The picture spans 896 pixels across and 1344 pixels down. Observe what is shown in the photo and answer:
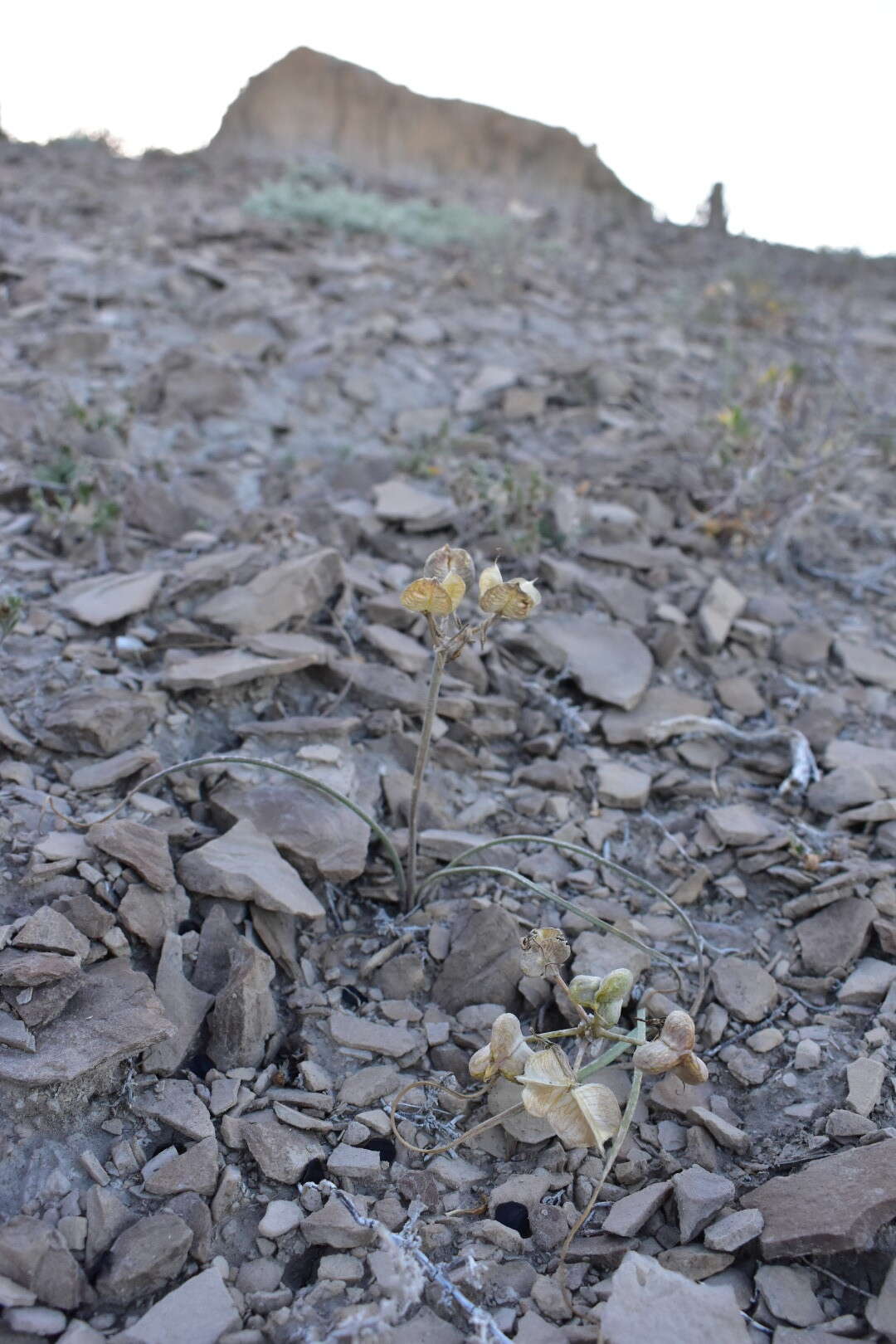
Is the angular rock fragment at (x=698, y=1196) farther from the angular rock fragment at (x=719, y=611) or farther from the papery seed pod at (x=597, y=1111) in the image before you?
the angular rock fragment at (x=719, y=611)

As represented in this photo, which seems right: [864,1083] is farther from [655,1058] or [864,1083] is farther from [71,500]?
[71,500]

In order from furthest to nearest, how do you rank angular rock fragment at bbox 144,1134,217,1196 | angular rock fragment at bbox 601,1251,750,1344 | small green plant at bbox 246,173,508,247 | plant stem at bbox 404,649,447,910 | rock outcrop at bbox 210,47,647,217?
1. rock outcrop at bbox 210,47,647,217
2. small green plant at bbox 246,173,508,247
3. plant stem at bbox 404,649,447,910
4. angular rock fragment at bbox 144,1134,217,1196
5. angular rock fragment at bbox 601,1251,750,1344

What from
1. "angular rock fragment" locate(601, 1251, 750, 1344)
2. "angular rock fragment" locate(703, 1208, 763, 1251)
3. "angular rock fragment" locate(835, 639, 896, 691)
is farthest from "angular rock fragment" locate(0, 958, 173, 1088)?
"angular rock fragment" locate(835, 639, 896, 691)

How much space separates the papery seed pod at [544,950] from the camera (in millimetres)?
1681

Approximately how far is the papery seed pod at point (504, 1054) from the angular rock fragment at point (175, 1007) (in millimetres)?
523

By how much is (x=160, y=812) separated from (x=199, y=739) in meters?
0.30

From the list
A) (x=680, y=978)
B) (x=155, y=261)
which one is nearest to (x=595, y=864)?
(x=680, y=978)

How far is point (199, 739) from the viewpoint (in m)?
2.40

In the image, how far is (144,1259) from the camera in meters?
1.42

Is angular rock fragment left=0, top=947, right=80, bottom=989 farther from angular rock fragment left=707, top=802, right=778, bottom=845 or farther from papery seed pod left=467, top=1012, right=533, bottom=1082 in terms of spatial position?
angular rock fragment left=707, top=802, right=778, bottom=845

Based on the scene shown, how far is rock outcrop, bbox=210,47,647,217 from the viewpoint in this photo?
977 cm

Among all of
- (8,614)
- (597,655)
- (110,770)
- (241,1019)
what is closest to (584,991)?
(241,1019)

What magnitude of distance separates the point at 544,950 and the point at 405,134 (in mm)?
10169

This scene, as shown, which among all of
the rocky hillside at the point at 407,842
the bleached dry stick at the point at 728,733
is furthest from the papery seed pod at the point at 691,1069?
the bleached dry stick at the point at 728,733
